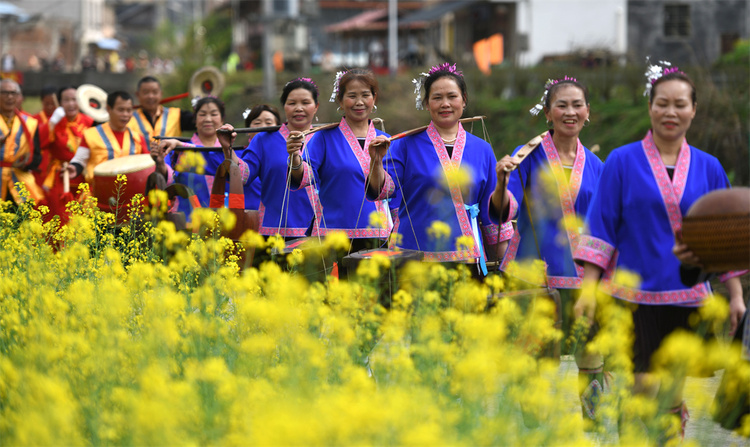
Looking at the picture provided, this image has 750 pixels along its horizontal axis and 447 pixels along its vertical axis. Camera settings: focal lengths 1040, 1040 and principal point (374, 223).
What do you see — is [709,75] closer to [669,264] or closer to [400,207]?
[400,207]

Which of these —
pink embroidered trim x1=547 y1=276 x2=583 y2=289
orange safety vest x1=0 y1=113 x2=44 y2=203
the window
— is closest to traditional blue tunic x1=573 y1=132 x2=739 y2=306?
pink embroidered trim x1=547 y1=276 x2=583 y2=289

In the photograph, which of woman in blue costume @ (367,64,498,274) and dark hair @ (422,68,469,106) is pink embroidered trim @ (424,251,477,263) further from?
dark hair @ (422,68,469,106)

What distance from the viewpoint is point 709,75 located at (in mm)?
14891

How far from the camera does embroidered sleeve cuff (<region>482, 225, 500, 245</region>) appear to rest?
5402mm

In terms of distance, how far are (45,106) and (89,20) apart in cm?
5390

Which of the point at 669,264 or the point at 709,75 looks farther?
the point at 709,75

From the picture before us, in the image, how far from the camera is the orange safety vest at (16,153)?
9.30 meters

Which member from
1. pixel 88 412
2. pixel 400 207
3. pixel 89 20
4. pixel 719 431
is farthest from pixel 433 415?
pixel 89 20

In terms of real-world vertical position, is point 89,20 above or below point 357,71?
above

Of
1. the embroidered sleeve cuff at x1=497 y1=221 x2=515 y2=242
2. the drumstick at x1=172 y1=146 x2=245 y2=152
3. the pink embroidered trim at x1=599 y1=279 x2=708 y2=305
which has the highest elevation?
the drumstick at x1=172 y1=146 x2=245 y2=152

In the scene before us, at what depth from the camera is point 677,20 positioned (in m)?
31.9

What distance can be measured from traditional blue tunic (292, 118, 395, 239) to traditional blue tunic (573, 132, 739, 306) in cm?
184

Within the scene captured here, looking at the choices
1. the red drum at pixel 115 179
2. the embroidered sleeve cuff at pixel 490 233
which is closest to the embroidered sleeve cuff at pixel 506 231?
the embroidered sleeve cuff at pixel 490 233

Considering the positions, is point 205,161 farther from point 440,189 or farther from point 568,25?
point 568,25
